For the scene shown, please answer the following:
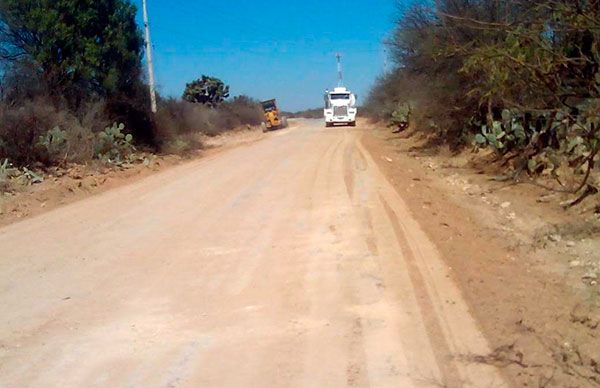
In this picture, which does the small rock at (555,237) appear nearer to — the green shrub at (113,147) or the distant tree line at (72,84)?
the distant tree line at (72,84)

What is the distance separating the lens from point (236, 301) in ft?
21.7

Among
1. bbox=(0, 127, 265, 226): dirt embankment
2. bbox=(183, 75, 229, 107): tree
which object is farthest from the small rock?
bbox=(183, 75, 229, 107): tree

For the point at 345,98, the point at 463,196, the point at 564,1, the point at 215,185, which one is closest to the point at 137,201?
the point at 215,185

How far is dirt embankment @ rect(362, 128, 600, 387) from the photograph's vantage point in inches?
200

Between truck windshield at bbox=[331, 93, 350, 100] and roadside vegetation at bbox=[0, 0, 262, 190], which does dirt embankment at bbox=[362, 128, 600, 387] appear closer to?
roadside vegetation at bbox=[0, 0, 262, 190]

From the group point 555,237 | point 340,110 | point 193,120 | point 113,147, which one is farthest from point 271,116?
point 555,237

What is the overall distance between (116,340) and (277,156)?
17950mm

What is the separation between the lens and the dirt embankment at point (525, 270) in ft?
16.7

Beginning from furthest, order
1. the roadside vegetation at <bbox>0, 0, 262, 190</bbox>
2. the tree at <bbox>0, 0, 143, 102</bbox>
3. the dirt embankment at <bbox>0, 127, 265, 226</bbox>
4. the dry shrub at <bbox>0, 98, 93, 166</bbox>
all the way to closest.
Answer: the tree at <bbox>0, 0, 143, 102</bbox> → the roadside vegetation at <bbox>0, 0, 262, 190</bbox> → the dry shrub at <bbox>0, 98, 93, 166</bbox> → the dirt embankment at <bbox>0, 127, 265, 226</bbox>

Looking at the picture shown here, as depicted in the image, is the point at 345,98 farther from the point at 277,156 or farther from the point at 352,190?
the point at 352,190

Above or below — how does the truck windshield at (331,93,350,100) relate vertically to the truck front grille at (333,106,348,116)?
above

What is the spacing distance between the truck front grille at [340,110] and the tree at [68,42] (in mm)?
30981

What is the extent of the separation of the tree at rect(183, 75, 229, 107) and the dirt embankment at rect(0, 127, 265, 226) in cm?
5047

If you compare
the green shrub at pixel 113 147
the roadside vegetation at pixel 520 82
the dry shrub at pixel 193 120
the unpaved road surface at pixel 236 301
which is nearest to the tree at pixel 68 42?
the green shrub at pixel 113 147
